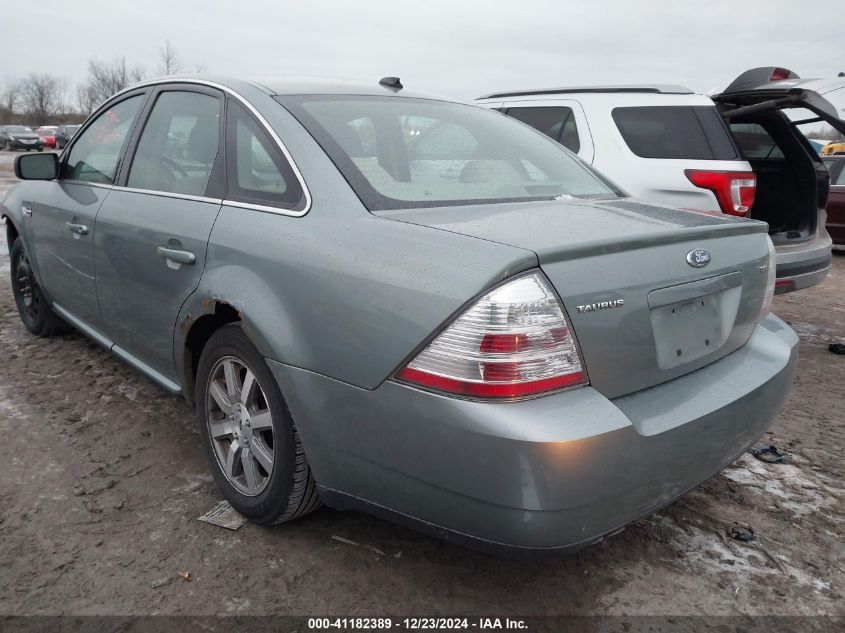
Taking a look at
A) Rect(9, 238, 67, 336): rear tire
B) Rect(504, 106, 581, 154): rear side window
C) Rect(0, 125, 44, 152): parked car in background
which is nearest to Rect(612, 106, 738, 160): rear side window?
Rect(504, 106, 581, 154): rear side window

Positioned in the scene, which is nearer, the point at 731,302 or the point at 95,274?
the point at 731,302

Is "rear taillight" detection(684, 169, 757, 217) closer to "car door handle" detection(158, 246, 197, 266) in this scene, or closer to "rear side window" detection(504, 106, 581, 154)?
"rear side window" detection(504, 106, 581, 154)

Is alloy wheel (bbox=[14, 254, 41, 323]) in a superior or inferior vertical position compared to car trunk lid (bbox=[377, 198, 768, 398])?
inferior

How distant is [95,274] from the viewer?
11.1ft

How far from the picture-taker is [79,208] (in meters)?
3.55

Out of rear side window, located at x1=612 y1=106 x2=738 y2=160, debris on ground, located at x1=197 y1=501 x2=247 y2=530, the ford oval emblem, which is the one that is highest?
rear side window, located at x1=612 y1=106 x2=738 y2=160

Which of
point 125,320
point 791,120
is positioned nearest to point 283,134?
point 125,320

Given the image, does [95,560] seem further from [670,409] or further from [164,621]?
[670,409]

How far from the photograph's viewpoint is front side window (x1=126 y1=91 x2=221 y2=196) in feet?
9.22

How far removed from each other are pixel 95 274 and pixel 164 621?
192cm

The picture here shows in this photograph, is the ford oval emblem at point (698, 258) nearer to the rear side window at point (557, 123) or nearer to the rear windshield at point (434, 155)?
the rear windshield at point (434, 155)

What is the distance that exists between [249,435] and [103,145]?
208 centimetres

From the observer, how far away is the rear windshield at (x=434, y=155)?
2326 millimetres

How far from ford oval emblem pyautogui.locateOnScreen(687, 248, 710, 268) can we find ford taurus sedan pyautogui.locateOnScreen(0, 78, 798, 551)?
0.04 ft
